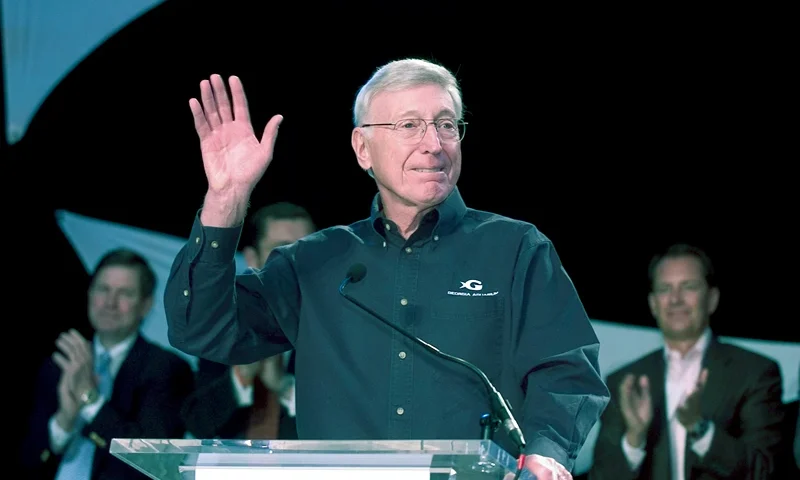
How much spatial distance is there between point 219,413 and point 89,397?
61cm

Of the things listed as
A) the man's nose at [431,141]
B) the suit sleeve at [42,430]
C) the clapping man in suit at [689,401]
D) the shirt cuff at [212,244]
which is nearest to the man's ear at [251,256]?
the suit sleeve at [42,430]

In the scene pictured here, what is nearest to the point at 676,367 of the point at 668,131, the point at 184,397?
the point at 668,131

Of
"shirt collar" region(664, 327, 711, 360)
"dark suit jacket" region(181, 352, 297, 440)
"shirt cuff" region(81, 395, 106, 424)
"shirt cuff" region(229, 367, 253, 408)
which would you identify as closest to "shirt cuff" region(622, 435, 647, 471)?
"shirt collar" region(664, 327, 711, 360)

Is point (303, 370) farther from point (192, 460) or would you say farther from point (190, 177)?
point (190, 177)

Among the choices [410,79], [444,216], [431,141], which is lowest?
[444,216]

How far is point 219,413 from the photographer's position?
4344 millimetres

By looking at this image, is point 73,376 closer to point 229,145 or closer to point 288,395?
point 288,395

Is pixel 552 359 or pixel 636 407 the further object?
pixel 636 407

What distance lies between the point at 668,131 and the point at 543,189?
0.65 metres

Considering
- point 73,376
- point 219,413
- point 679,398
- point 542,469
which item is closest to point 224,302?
point 542,469

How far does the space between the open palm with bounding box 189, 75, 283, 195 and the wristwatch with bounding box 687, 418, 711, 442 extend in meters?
2.90

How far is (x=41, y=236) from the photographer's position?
5.27 metres

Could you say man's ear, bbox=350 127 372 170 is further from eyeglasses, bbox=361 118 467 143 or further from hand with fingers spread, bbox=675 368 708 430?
hand with fingers spread, bbox=675 368 708 430

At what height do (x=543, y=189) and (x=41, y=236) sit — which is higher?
(x=543, y=189)
